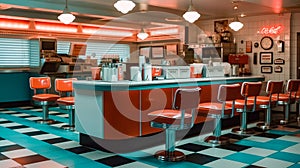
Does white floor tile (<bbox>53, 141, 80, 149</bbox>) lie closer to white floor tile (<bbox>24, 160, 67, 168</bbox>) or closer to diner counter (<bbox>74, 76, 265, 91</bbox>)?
white floor tile (<bbox>24, 160, 67, 168</bbox>)

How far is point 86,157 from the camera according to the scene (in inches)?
179

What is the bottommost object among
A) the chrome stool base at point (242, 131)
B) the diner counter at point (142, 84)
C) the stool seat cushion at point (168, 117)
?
the chrome stool base at point (242, 131)

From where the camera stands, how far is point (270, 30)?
9242mm

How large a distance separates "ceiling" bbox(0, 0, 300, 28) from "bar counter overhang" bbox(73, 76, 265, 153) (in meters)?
3.36

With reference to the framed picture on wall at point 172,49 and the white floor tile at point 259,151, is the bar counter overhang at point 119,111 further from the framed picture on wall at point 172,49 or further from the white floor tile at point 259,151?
the framed picture on wall at point 172,49

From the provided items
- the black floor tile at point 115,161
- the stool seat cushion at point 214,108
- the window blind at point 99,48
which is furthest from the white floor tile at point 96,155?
the window blind at point 99,48

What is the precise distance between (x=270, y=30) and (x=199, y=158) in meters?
5.96

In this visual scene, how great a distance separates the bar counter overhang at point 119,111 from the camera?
4617 millimetres

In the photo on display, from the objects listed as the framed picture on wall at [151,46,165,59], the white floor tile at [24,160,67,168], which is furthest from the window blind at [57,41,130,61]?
the white floor tile at [24,160,67,168]

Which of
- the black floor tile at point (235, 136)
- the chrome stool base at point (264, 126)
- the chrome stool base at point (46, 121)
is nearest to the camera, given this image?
the black floor tile at point (235, 136)

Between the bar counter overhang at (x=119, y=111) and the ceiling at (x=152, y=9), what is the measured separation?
336 cm

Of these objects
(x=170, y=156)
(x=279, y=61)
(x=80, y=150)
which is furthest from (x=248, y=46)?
(x=80, y=150)

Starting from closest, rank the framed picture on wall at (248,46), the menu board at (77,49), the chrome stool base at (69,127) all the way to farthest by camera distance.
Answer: the chrome stool base at (69,127) < the framed picture on wall at (248,46) < the menu board at (77,49)

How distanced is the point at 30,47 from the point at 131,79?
6199 mm
